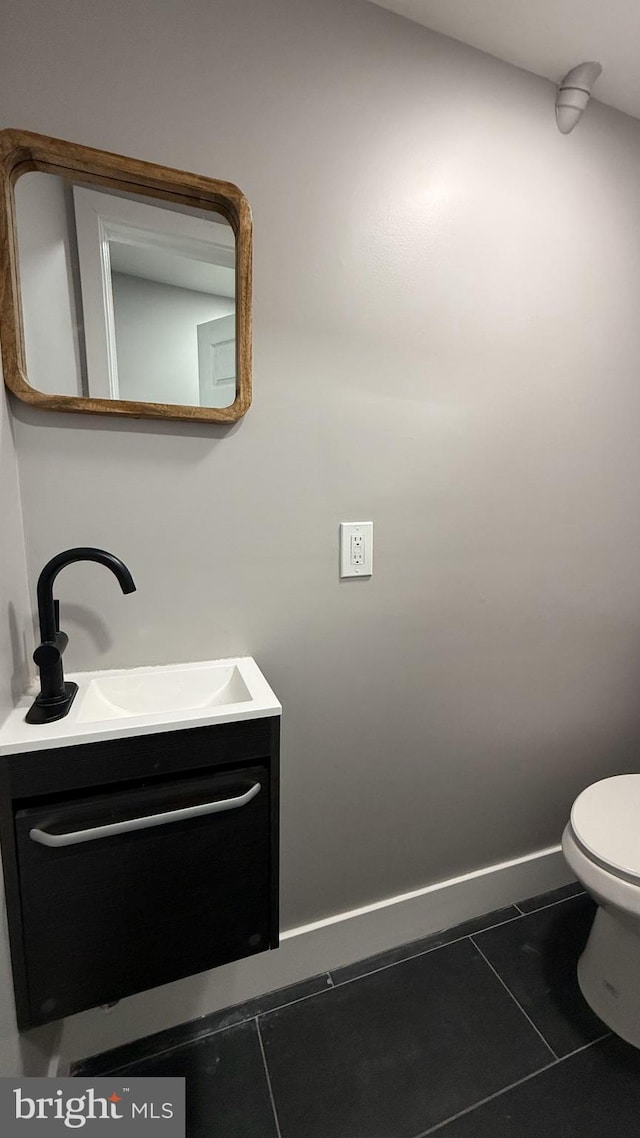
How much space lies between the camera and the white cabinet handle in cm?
78

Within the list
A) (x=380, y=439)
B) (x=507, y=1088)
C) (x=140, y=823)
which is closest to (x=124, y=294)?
(x=380, y=439)

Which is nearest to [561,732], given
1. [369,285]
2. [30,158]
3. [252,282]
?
[369,285]

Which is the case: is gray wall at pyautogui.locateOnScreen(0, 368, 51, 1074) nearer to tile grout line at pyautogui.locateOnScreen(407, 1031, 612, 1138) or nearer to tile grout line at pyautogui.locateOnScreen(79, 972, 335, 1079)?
tile grout line at pyautogui.locateOnScreen(79, 972, 335, 1079)

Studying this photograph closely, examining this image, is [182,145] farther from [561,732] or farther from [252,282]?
[561,732]

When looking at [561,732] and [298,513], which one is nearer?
[298,513]

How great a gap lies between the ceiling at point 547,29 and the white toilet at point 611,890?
184 centimetres

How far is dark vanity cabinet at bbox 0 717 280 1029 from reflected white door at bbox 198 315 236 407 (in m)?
0.67

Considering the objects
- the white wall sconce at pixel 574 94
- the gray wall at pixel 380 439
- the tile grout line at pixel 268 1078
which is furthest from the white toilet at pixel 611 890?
the white wall sconce at pixel 574 94

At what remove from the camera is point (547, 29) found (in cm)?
109

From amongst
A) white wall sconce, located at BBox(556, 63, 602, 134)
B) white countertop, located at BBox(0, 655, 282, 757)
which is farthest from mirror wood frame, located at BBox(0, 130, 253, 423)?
white wall sconce, located at BBox(556, 63, 602, 134)

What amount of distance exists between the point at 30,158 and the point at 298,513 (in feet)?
2.67

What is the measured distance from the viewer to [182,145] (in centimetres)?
96

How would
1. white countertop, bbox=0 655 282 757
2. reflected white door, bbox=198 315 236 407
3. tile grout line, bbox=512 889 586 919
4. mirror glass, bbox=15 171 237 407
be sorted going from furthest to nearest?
tile grout line, bbox=512 889 586 919
reflected white door, bbox=198 315 236 407
mirror glass, bbox=15 171 237 407
white countertop, bbox=0 655 282 757

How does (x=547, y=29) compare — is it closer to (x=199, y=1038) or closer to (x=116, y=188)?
(x=116, y=188)
